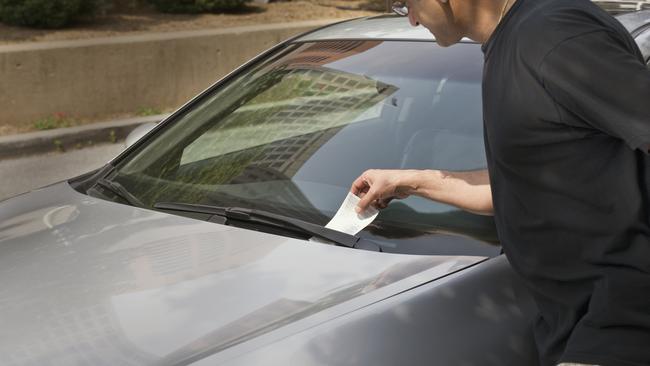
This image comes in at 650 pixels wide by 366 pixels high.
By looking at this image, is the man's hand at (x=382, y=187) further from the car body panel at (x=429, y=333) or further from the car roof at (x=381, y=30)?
the car roof at (x=381, y=30)

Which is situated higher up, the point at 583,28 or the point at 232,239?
the point at 583,28

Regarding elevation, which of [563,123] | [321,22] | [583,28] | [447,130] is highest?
[583,28]

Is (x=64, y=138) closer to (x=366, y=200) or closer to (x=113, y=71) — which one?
(x=113, y=71)

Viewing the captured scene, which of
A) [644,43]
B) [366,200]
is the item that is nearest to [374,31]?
[644,43]

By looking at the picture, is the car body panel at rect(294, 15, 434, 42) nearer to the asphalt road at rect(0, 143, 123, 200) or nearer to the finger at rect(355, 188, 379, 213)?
the finger at rect(355, 188, 379, 213)

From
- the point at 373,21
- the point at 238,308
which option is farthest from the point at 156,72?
the point at 238,308

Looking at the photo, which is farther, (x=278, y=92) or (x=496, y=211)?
(x=278, y=92)

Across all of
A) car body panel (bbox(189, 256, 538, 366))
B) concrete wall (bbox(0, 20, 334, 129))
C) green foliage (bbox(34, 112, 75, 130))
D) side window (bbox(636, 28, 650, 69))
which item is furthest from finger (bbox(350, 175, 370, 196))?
concrete wall (bbox(0, 20, 334, 129))

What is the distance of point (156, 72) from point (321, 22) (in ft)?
11.2

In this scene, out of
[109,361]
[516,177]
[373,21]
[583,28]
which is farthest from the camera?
[373,21]

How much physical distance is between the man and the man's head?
4cm

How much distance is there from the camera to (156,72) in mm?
9625

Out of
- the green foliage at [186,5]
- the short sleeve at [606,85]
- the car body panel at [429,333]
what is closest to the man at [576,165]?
the short sleeve at [606,85]

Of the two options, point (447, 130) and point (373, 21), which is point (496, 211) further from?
point (373, 21)
